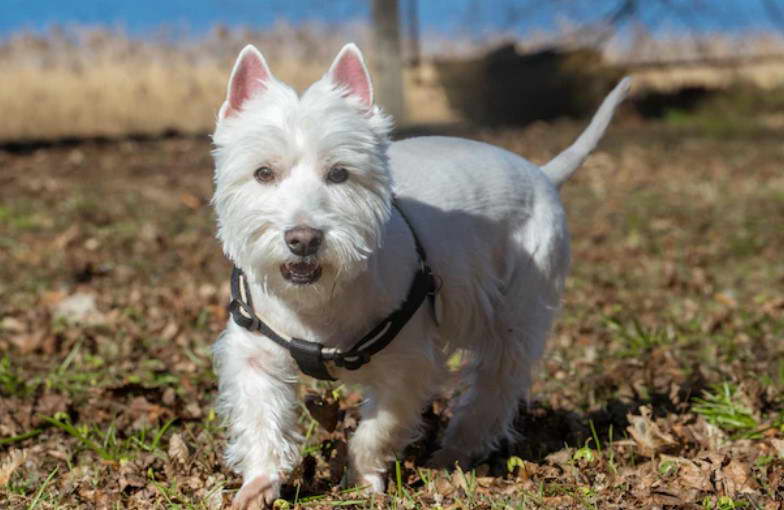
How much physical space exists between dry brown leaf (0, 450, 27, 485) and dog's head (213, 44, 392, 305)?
54.7 inches

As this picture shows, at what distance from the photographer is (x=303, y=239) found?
9.51ft

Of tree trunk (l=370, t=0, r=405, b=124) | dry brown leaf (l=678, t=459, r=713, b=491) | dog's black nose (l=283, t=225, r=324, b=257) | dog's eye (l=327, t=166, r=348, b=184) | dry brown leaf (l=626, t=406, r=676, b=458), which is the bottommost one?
tree trunk (l=370, t=0, r=405, b=124)

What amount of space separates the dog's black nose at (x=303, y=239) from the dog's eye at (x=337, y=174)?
25 cm

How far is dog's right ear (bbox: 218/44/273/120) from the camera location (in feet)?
10.7

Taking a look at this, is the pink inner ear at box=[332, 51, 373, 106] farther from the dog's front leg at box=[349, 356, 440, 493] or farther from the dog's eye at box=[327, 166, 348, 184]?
the dog's front leg at box=[349, 356, 440, 493]

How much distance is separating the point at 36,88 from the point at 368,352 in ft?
54.2

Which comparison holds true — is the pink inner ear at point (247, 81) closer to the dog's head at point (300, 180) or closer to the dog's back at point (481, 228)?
the dog's head at point (300, 180)

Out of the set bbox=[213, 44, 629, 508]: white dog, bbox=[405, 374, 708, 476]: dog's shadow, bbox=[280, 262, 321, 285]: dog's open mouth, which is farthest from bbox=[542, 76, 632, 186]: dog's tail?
bbox=[280, 262, 321, 285]: dog's open mouth

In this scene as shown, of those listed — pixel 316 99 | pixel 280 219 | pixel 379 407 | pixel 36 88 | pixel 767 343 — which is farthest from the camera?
pixel 36 88

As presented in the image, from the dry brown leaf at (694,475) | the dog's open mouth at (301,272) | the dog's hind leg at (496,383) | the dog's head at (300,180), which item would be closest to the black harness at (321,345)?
the dog's head at (300,180)

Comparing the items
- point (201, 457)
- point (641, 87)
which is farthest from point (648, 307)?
point (641, 87)

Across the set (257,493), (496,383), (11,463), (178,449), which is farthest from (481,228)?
(11,463)

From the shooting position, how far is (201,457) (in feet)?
13.0

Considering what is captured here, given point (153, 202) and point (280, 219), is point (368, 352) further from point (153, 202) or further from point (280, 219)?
point (153, 202)
